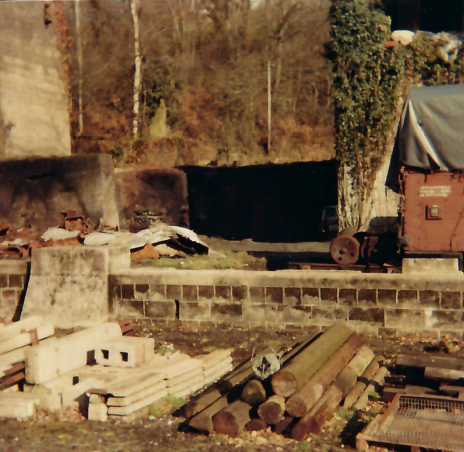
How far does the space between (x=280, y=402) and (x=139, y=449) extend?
139 centimetres

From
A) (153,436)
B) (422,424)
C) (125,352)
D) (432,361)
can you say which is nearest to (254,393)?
(153,436)

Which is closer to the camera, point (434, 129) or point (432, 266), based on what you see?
point (432, 266)

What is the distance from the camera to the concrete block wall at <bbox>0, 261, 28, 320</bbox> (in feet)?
33.2

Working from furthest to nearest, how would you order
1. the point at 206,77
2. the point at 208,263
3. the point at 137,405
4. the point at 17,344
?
the point at 206,77 < the point at 208,263 < the point at 17,344 < the point at 137,405

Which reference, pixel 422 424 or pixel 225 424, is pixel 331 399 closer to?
pixel 422 424

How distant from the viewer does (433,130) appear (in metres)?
11.1

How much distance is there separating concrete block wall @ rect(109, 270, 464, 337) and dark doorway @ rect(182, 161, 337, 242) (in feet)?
41.0

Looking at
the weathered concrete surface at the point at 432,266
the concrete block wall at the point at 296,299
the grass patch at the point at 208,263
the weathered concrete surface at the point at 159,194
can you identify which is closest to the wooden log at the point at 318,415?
the concrete block wall at the point at 296,299

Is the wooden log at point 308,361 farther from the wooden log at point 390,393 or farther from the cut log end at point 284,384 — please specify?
the wooden log at point 390,393

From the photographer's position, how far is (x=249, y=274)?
9.20 metres

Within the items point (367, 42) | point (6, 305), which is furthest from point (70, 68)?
point (6, 305)

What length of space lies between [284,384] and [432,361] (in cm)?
209

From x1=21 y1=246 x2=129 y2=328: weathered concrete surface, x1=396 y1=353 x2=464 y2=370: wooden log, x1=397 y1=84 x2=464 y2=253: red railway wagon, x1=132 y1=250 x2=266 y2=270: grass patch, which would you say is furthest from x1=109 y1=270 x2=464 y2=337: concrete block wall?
x1=397 y1=84 x2=464 y2=253: red railway wagon

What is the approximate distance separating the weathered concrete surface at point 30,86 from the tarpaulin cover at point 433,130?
11395mm
